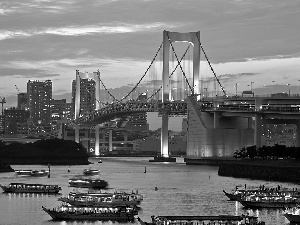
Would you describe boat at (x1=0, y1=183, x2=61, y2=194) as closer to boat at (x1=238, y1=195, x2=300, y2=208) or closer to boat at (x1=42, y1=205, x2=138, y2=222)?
boat at (x1=238, y1=195, x2=300, y2=208)

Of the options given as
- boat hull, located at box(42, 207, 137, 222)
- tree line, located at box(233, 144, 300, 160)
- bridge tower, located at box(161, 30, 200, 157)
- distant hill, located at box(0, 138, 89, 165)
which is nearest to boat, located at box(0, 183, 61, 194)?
boat hull, located at box(42, 207, 137, 222)

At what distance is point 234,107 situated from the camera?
93.7m

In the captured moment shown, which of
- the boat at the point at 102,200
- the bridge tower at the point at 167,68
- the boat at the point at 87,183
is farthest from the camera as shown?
the bridge tower at the point at 167,68

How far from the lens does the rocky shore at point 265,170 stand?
65.9 m

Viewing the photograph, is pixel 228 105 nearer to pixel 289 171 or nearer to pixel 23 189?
pixel 289 171

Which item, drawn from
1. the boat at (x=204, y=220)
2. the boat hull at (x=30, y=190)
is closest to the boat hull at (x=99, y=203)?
the boat at (x=204, y=220)

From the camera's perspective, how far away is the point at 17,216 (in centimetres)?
4431

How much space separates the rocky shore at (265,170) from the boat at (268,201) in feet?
48.7

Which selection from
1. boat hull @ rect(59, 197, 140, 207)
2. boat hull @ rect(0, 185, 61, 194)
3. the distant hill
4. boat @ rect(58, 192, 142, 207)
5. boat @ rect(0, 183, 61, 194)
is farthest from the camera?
the distant hill

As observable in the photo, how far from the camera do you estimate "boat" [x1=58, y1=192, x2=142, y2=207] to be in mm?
46969

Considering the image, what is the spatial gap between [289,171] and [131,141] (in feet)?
370

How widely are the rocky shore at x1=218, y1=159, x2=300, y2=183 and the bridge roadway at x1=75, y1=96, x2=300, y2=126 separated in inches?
458

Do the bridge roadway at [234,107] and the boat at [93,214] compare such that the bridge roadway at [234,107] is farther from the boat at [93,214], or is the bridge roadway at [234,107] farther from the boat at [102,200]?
the boat at [93,214]

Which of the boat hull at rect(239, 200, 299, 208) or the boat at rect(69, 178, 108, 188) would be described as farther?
the boat at rect(69, 178, 108, 188)
